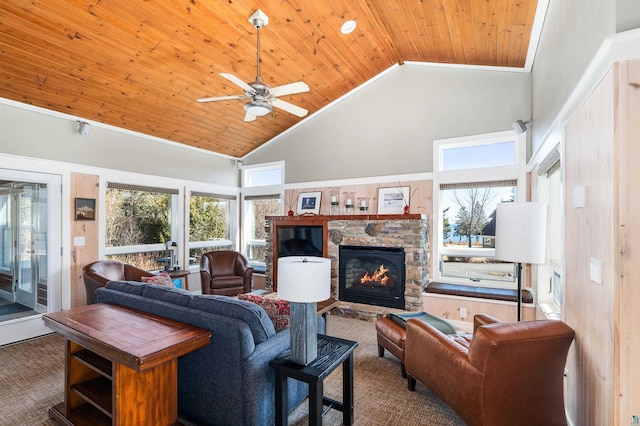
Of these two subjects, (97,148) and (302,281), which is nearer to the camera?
(302,281)

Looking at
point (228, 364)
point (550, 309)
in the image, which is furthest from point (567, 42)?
point (228, 364)

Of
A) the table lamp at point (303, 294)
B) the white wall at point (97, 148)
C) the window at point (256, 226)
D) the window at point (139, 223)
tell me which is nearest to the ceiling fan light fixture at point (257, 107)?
the table lamp at point (303, 294)

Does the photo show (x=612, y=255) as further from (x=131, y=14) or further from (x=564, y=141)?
(x=131, y=14)

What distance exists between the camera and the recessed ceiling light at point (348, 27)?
3791mm

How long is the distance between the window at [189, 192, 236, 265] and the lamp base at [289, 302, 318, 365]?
4.49m

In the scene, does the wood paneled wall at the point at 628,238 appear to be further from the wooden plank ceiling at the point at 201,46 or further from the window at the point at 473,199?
the window at the point at 473,199

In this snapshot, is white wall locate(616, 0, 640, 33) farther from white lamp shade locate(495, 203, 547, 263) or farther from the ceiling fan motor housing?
the ceiling fan motor housing

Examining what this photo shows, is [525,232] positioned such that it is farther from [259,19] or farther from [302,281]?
[259,19]

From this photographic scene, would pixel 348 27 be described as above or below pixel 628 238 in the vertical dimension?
above

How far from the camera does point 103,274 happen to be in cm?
409

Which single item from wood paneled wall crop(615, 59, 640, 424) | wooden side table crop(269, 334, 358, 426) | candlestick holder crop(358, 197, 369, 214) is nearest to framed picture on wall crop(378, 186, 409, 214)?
candlestick holder crop(358, 197, 369, 214)

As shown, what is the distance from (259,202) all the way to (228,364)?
4.83 metres

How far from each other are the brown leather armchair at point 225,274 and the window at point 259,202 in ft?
2.68

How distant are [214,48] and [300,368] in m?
3.54
